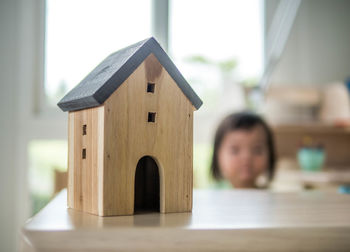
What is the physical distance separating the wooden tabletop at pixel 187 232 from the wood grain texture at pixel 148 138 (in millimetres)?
40

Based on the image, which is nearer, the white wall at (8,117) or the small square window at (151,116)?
the small square window at (151,116)

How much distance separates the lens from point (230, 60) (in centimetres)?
286

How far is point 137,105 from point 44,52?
7.42 feet

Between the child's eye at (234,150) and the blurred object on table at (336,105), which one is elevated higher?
the blurred object on table at (336,105)

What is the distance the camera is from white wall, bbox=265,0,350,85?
110 inches

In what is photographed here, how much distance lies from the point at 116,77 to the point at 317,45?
2574mm

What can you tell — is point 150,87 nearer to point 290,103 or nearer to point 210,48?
point 290,103

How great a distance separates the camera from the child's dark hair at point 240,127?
1968 mm

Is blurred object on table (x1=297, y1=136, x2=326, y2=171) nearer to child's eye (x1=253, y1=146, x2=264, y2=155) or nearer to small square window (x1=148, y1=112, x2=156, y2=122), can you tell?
child's eye (x1=253, y1=146, x2=264, y2=155)

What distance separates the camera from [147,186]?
2.05ft

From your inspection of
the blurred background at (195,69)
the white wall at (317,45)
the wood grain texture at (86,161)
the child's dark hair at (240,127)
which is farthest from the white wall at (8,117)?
the wood grain texture at (86,161)

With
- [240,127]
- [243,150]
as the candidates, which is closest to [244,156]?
[243,150]

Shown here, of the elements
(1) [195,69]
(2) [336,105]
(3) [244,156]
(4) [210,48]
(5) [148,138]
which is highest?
(4) [210,48]

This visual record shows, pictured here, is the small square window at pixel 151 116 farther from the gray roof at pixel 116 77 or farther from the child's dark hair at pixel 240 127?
the child's dark hair at pixel 240 127
